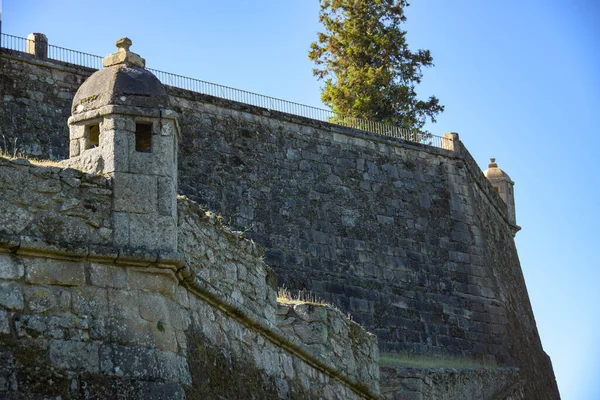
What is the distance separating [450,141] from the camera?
106ft

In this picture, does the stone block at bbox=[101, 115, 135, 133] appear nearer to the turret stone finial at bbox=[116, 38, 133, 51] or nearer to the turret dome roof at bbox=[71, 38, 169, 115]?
the turret dome roof at bbox=[71, 38, 169, 115]

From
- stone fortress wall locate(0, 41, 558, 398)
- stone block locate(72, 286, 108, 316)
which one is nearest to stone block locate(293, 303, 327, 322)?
stone block locate(72, 286, 108, 316)

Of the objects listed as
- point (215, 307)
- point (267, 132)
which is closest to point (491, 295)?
point (267, 132)

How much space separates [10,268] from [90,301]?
68cm

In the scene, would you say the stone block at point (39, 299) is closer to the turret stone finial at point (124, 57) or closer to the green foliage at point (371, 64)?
the turret stone finial at point (124, 57)

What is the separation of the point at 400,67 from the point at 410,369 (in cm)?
1518

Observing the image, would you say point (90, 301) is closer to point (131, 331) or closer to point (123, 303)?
point (123, 303)

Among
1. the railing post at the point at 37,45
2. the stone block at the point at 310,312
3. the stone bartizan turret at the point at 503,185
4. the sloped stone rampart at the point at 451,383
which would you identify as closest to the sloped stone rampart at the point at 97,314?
the stone block at the point at 310,312

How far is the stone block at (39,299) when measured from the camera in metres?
10.2

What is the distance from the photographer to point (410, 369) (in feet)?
80.8

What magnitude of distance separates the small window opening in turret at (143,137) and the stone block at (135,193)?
34 centimetres

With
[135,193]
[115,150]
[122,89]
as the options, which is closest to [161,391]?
[135,193]

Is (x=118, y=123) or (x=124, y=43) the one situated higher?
(x=124, y=43)

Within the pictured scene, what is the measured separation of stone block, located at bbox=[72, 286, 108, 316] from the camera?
34.0 feet
